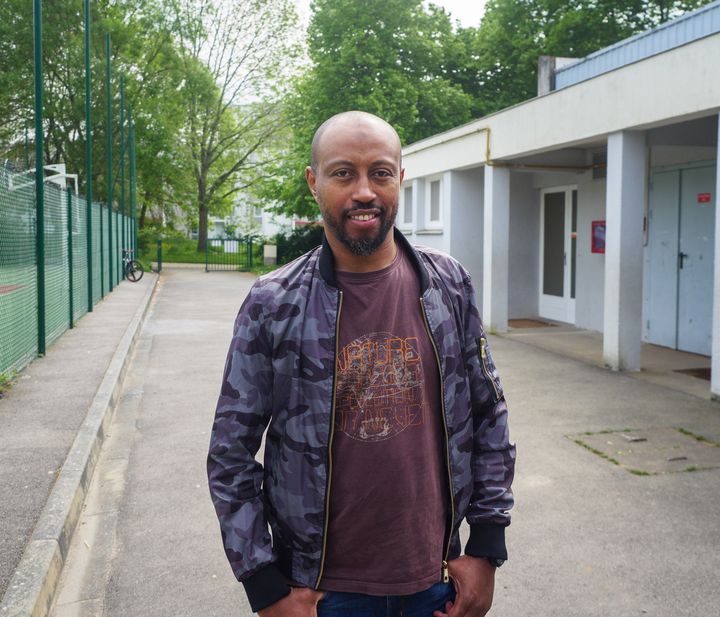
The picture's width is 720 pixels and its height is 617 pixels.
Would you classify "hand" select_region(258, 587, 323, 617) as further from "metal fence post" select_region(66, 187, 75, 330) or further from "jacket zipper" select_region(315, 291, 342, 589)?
"metal fence post" select_region(66, 187, 75, 330)

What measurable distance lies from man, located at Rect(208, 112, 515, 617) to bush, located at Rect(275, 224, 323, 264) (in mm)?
29959

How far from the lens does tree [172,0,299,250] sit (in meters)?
39.3

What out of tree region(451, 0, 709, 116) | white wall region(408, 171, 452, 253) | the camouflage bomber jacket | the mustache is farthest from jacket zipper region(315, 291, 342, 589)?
tree region(451, 0, 709, 116)

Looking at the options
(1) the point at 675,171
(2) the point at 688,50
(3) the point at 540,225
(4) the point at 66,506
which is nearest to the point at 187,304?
(3) the point at 540,225

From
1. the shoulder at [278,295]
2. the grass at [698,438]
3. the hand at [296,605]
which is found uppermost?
the shoulder at [278,295]

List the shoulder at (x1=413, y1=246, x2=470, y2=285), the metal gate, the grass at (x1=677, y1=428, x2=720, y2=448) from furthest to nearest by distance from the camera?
the metal gate → the grass at (x1=677, y1=428, x2=720, y2=448) → the shoulder at (x1=413, y1=246, x2=470, y2=285)

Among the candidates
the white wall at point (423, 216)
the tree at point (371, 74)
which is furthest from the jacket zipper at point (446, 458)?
the tree at point (371, 74)

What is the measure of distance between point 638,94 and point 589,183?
4815mm

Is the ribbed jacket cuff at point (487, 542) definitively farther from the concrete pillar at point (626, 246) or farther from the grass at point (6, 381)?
the concrete pillar at point (626, 246)

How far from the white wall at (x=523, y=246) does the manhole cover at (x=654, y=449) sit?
9.47 metres

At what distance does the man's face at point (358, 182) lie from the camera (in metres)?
1.97

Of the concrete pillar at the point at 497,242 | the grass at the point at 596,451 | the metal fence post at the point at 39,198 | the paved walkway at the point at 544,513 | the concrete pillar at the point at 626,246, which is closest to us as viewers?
the paved walkway at the point at 544,513

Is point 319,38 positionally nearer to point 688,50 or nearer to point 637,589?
point 688,50

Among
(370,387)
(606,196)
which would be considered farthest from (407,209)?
(370,387)
